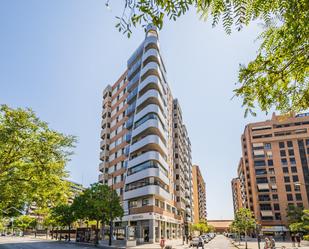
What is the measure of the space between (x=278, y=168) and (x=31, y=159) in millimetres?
83970

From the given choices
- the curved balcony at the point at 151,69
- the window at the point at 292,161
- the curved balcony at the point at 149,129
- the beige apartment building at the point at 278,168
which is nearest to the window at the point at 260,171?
the beige apartment building at the point at 278,168

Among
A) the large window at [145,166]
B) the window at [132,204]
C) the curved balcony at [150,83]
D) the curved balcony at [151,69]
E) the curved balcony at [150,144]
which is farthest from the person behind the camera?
the curved balcony at [151,69]

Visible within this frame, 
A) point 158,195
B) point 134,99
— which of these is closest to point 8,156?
point 158,195

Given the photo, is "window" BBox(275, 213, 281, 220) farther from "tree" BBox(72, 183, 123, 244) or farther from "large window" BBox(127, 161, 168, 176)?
"tree" BBox(72, 183, 123, 244)

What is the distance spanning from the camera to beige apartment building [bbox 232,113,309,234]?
256 feet

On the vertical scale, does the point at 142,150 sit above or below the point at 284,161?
below

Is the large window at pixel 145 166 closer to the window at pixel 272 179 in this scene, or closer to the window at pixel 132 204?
the window at pixel 132 204

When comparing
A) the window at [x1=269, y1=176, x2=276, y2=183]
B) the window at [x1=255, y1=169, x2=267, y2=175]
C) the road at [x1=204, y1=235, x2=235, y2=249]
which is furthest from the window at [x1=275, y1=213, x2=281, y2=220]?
the road at [x1=204, y1=235, x2=235, y2=249]

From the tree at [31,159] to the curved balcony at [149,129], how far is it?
2779cm

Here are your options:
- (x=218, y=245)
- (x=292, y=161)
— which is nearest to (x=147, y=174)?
(x=218, y=245)

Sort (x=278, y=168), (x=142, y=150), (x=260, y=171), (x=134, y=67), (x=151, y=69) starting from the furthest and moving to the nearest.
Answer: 1. (x=260, y=171)
2. (x=278, y=168)
3. (x=134, y=67)
4. (x=151, y=69)
5. (x=142, y=150)

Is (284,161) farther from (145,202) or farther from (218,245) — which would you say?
(145,202)

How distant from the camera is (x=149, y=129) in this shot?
4500 cm

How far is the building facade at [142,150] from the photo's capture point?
135 feet
